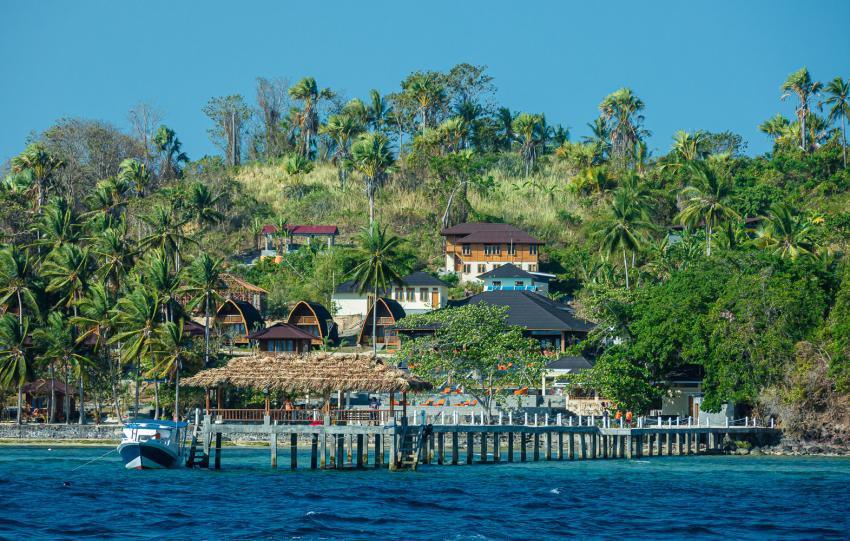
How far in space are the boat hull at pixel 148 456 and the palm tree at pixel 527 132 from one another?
9088 cm

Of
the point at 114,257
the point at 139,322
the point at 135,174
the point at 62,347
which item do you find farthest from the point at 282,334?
the point at 135,174

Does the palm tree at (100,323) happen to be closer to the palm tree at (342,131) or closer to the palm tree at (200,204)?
the palm tree at (200,204)


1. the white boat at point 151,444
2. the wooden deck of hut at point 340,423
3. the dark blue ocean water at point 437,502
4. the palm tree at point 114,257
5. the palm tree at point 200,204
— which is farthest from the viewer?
the palm tree at point 200,204

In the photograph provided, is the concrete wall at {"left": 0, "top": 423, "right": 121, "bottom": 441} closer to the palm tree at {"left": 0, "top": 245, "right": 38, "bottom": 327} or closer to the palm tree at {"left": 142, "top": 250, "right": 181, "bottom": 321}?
the palm tree at {"left": 0, "top": 245, "right": 38, "bottom": 327}

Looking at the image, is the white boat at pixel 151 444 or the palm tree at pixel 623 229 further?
the palm tree at pixel 623 229

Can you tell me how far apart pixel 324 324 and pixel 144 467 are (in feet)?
149

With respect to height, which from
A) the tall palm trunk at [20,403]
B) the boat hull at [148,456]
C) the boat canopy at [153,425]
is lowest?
the boat hull at [148,456]

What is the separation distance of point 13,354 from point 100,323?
6.01m

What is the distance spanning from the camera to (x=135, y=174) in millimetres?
134500

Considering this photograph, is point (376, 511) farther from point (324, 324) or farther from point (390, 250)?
point (324, 324)

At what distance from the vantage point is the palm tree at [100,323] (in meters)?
85.1

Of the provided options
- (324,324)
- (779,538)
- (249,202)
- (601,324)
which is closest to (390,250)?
(324,324)

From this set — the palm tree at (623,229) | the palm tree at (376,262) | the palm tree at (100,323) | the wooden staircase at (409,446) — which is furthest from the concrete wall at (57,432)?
the palm tree at (623,229)

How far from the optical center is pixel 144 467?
60250 millimetres
